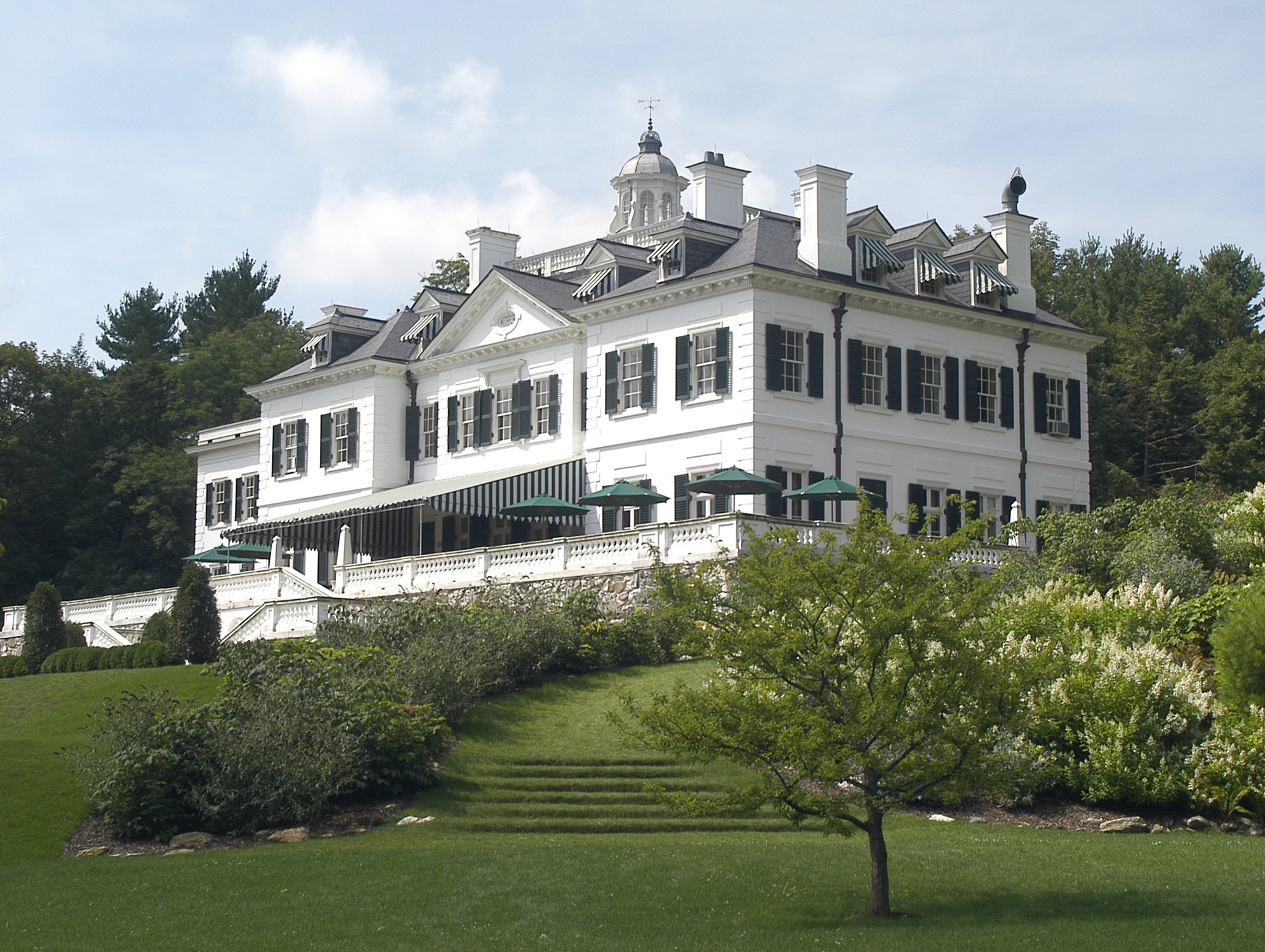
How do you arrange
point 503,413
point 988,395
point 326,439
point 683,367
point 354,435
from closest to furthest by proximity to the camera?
1. point 683,367
2. point 988,395
3. point 503,413
4. point 354,435
5. point 326,439

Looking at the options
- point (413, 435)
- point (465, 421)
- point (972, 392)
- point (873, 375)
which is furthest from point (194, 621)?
point (972, 392)

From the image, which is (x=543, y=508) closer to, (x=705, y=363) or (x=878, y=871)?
(x=705, y=363)

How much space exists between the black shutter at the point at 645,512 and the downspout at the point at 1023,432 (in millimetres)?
10122

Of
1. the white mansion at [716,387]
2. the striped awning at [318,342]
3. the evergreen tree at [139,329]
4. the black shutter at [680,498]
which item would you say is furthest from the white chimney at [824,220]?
the evergreen tree at [139,329]

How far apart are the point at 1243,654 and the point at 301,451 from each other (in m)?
37.4

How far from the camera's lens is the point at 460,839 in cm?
2075

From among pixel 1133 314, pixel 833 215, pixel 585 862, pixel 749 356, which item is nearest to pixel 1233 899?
pixel 585 862

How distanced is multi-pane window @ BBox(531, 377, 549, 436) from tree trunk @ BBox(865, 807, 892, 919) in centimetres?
2959

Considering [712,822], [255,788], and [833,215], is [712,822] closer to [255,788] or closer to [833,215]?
[255,788]

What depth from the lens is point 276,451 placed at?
Answer: 55.0m

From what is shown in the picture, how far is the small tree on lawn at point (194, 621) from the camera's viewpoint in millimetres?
35000

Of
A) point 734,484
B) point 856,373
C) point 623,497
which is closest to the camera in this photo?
point 734,484

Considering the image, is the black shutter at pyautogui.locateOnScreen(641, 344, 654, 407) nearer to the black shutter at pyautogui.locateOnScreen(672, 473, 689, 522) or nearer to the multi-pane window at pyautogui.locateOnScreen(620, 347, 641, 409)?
the multi-pane window at pyautogui.locateOnScreen(620, 347, 641, 409)

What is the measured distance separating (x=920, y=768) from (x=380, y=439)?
3611cm
